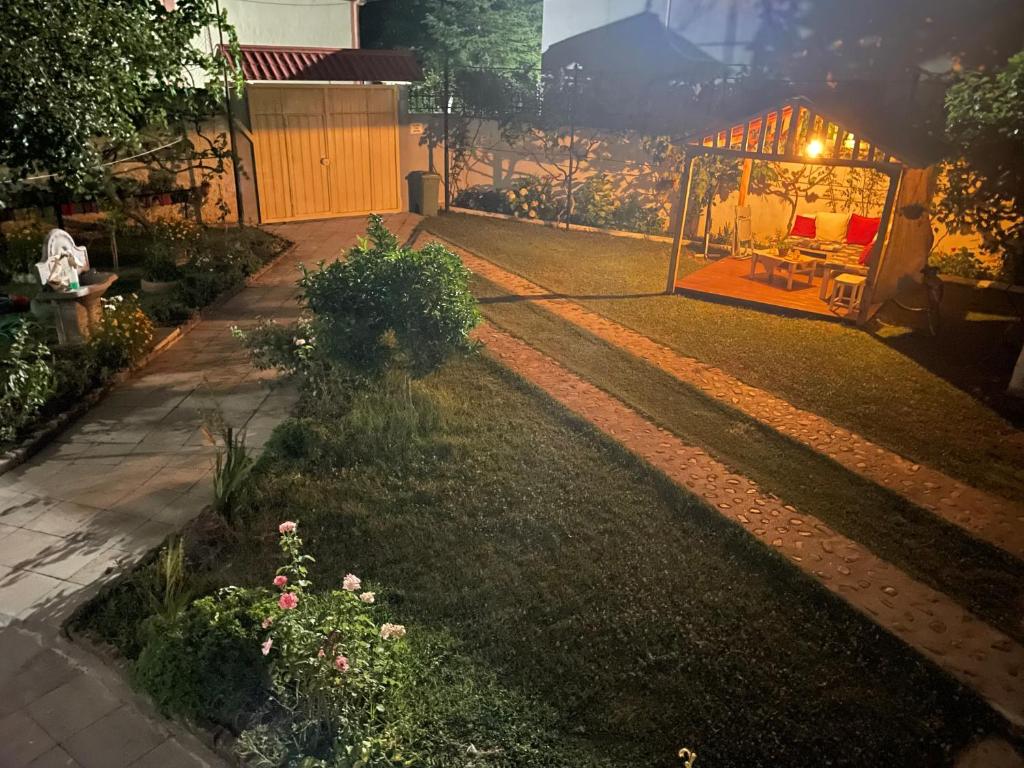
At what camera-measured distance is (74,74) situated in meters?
6.93

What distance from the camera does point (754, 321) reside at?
10.2m

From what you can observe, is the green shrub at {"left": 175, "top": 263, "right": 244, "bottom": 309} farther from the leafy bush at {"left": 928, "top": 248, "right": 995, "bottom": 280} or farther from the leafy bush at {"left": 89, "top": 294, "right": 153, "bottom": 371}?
the leafy bush at {"left": 928, "top": 248, "right": 995, "bottom": 280}

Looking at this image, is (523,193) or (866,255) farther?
(523,193)

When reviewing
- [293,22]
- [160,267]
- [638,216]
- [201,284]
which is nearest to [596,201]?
[638,216]

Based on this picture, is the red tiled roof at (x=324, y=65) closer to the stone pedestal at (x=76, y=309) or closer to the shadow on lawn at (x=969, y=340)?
the stone pedestal at (x=76, y=309)

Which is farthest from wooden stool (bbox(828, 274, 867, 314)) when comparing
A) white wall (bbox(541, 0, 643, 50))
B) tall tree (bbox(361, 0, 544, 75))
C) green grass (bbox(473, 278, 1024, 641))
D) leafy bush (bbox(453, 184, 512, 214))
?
tall tree (bbox(361, 0, 544, 75))

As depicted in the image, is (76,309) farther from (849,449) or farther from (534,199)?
(534,199)

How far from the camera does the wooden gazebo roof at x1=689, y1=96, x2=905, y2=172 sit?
366 inches

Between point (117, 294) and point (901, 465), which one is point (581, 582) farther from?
point (117, 294)

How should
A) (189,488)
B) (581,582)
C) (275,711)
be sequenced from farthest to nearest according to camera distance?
(189,488), (581,582), (275,711)

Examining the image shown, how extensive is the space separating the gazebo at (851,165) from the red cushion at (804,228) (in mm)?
1586

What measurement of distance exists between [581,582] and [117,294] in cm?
826

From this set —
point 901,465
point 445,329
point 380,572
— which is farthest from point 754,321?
point 380,572

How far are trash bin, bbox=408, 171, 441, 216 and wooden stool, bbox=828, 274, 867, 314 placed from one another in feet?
28.3
